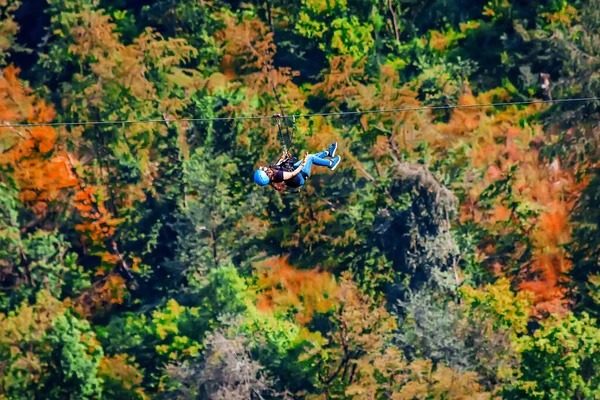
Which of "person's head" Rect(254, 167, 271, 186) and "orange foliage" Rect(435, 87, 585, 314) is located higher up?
"orange foliage" Rect(435, 87, 585, 314)

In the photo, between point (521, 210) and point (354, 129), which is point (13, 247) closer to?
point (354, 129)

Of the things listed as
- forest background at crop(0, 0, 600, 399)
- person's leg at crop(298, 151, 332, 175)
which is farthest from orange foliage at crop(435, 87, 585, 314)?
person's leg at crop(298, 151, 332, 175)

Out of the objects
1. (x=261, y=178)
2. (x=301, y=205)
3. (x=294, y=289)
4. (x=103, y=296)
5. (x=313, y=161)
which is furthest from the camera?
(x=103, y=296)

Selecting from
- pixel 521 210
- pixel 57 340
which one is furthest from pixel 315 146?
pixel 57 340

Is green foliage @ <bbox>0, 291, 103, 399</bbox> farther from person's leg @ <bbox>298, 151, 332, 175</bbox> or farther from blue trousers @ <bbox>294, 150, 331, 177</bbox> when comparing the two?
person's leg @ <bbox>298, 151, 332, 175</bbox>

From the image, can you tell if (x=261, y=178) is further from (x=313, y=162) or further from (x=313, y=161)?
(x=313, y=162)

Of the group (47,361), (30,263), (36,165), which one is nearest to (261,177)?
(47,361)

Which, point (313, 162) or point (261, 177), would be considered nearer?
point (261, 177)

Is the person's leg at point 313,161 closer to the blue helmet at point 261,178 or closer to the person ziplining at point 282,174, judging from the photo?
the person ziplining at point 282,174
